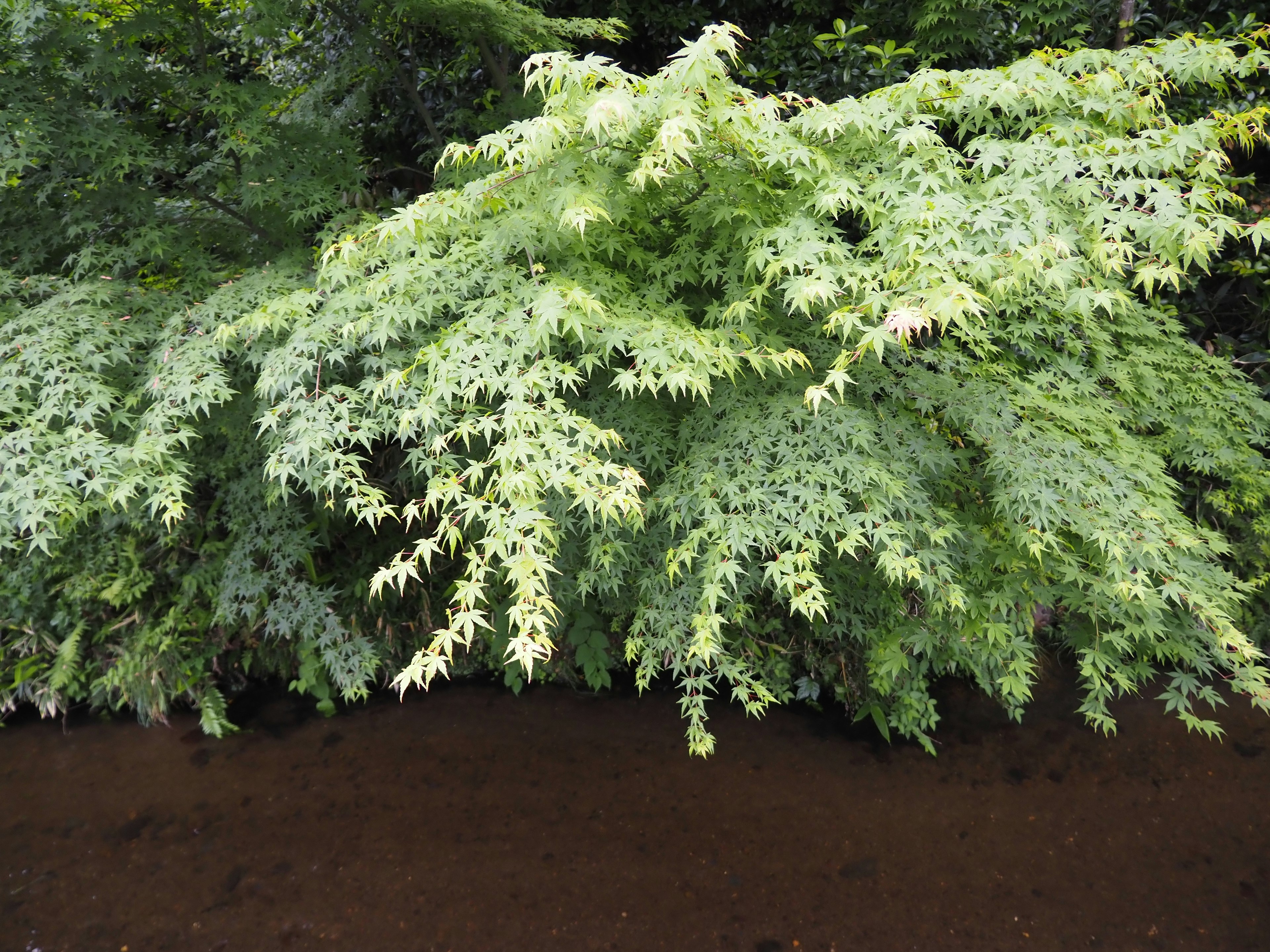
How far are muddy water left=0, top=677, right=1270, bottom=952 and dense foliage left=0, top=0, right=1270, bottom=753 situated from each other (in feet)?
1.04

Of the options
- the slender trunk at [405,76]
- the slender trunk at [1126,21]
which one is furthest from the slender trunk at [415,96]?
the slender trunk at [1126,21]

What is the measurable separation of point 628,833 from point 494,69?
4.45 metres

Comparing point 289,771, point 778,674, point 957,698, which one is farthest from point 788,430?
point 289,771

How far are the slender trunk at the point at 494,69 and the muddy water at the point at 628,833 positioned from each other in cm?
384

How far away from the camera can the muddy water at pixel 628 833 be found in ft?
10.2

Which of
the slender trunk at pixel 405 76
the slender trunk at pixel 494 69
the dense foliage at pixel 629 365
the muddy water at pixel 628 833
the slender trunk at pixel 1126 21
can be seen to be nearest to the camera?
the dense foliage at pixel 629 365

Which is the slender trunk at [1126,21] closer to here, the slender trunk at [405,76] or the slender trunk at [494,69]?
the slender trunk at [494,69]

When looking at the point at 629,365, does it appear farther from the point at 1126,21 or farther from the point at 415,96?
the point at 1126,21

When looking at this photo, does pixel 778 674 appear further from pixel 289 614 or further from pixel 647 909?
pixel 289 614

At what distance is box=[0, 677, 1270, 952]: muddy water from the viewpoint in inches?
123

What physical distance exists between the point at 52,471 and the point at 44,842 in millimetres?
2245

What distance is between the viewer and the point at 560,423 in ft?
7.98

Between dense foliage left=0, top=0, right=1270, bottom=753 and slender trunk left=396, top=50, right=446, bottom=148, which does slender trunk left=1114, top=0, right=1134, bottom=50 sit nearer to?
dense foliage left=0, top=0, right=1270, bottom=753

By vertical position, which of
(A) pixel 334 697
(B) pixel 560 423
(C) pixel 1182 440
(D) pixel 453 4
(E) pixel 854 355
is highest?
(D) pixel 453 4
